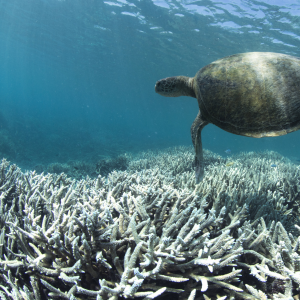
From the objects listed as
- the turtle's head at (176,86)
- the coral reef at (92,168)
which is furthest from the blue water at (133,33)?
the turtle's head at (176,86)

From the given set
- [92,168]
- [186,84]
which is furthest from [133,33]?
[186,84]

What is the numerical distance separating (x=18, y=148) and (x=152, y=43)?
18.9 metres

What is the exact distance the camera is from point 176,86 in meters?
3.81

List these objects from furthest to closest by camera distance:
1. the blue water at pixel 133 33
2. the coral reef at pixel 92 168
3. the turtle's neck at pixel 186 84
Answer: the blue water at pixel 133 33
the coral reef at pixel 92 168
the turtle's neck at pixel 186 84

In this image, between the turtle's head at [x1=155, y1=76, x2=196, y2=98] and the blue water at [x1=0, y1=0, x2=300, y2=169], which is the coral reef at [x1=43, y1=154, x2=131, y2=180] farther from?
the turtle's head at [x1=155, y1=76, x2=196, y2=98]

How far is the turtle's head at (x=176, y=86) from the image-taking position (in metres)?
3.58

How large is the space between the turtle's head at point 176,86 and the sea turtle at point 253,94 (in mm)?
612

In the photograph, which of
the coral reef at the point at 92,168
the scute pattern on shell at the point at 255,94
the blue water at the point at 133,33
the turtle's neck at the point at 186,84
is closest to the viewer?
the scute pattern on shell at the point at 255,94

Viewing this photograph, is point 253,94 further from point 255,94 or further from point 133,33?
point 133,33

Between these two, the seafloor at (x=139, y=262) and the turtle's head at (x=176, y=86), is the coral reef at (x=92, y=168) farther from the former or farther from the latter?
the seafloor at (x=139, y=262)

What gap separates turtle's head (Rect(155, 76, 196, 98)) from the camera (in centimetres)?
358

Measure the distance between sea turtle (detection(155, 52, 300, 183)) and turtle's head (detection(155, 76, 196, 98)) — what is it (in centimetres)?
61

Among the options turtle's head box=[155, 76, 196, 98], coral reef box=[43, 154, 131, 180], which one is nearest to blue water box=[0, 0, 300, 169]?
coral reef box=[43, 154, 131, 180]

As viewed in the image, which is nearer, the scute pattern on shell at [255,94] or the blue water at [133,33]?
the scute pattern on shell at [255,94]
